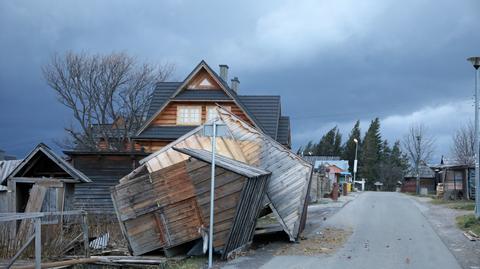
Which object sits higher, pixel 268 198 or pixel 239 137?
pixel 239 137

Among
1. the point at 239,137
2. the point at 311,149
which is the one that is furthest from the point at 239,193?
the point at 311,149

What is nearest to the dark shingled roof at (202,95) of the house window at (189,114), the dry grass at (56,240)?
the house window at (189,114)

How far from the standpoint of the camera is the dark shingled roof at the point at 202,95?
3390cm

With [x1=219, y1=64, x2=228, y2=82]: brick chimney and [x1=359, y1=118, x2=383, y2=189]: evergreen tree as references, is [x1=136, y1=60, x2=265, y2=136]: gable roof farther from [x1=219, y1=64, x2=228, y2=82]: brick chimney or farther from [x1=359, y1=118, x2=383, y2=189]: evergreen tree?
[x1=359, y1=118, x2=383, y2=189]: evergreen tree

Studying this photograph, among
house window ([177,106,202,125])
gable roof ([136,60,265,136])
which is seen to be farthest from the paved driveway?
house window ([177,106,202,125])

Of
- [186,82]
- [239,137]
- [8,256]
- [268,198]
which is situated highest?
[186,82]

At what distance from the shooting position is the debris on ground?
1545 centimetres

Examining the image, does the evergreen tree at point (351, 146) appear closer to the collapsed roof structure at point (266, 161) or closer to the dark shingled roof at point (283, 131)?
the dark shingled roof at point (283, 131)

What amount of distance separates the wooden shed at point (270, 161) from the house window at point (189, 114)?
13.7 m

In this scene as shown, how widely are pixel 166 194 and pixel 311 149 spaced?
12833 centimetres

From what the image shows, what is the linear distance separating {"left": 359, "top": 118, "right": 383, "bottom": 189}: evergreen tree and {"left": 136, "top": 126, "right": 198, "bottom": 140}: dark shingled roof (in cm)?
9130

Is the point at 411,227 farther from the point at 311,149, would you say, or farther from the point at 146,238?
the point at 311,149

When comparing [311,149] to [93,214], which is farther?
[311,149]

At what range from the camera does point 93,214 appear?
22500mm
